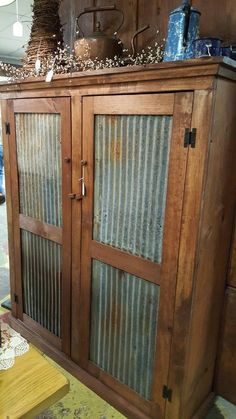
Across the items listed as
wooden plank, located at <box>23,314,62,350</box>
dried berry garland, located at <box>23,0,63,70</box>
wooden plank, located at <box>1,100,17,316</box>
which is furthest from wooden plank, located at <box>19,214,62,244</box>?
dried berry garland, located at <box>23,0,63,70</box>

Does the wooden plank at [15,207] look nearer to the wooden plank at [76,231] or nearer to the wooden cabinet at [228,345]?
the wooden plank at [76,231]

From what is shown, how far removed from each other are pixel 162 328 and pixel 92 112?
964 mm

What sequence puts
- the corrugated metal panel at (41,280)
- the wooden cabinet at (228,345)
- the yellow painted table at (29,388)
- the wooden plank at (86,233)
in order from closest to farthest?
the yellow painted table at (29,388) → the wooden plank at (86,233) → the wooden cabinet at (228,345) → the corrugated metal panel at (41,280)

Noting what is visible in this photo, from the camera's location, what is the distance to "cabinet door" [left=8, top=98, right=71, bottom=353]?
5.34ft

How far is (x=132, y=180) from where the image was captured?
1354 mm

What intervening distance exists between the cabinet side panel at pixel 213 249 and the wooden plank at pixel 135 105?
177 millimetres

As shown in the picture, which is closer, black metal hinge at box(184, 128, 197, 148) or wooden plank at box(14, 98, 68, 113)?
black metal hinge at box(184, 128, 197, 148)

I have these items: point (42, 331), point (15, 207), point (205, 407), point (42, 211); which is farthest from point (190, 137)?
point (42, 331)

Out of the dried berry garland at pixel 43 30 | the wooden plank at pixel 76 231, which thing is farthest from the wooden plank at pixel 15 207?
the wooden plank at pixel 76 231

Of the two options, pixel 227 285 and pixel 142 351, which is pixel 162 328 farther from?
pixel 227 285

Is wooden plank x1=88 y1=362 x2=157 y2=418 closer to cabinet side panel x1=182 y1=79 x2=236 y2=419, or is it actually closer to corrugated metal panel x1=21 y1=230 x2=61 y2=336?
cabinet side panel x1=182 y1=79 x2=236 y2=419

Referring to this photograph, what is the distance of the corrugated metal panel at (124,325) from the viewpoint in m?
1.41

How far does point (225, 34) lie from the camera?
1345 millimetres

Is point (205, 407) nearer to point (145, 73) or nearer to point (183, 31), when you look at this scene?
point (145, 73)
